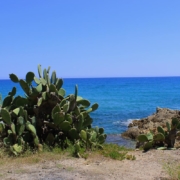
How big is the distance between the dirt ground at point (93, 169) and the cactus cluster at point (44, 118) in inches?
34.4

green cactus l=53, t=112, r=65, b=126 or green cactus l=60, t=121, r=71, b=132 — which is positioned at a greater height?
green cactus l=53, t=112, r=65, b=126

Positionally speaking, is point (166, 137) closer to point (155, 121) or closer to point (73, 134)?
point (73, 134)

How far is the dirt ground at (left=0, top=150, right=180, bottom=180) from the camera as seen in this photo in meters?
6.41

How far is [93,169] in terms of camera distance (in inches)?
275

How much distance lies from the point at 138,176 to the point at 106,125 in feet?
48.3

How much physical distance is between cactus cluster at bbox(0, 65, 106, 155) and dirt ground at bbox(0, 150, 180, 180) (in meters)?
0.87

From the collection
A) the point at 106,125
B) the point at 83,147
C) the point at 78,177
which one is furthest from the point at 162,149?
the point at 106,125

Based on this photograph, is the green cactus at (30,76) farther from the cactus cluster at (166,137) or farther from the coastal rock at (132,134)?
the coastal rock at (132,134)

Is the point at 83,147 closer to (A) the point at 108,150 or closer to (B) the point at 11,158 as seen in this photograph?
(A) the point at 108,150

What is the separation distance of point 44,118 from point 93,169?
263cm

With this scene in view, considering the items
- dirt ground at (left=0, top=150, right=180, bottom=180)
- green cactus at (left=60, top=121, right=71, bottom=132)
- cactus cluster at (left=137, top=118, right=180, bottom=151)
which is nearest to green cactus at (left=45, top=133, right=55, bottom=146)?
green cactus at (left=60, top=121, right=71, bottom=132)

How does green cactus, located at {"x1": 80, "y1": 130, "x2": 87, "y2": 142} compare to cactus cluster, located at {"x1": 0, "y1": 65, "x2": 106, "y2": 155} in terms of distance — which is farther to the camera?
green cactus, located at {"x1": 80, "y1": 130, "x2": 87, "y2": 142}

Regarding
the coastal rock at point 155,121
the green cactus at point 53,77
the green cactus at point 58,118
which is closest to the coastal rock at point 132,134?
the coastal rock at point 155,121

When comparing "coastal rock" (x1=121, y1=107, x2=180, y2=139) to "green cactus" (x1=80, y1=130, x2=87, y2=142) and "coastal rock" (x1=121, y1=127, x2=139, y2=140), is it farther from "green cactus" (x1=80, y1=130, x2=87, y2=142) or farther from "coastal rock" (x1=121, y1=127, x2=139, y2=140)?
"green cactus" (x1=80, y1=130, x2=87, y2=142)
